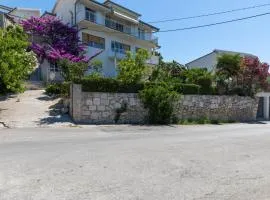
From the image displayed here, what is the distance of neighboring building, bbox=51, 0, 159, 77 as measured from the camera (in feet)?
116

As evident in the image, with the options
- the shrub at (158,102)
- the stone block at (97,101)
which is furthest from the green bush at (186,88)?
the stone block at (97,101)

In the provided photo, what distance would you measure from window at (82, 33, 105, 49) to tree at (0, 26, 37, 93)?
14.8 metres

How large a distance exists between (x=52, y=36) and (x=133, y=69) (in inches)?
560

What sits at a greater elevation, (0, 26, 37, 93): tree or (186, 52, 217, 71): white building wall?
(186, 52, 217, 71): white building wall

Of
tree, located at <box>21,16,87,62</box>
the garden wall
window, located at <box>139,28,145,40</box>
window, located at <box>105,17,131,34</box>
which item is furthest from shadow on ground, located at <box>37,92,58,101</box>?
window, located at <box>139,28,145,40</box>

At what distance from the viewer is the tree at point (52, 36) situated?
3230 centimetres

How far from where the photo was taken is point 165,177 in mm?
6738

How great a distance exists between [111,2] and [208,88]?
19.5m

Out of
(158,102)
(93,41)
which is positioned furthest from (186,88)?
(93,41)

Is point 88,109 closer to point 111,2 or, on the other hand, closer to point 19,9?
point 111,2

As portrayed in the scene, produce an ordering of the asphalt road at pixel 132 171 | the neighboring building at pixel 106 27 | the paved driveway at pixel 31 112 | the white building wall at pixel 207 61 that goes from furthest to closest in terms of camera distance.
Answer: the white building wall at pixel 207 61 < the neighboring building at pixel 106 27 < the paved driveway at pixel 31 112 < the asphalt road at pixel 132 171

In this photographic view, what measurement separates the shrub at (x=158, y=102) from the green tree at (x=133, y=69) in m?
1.32

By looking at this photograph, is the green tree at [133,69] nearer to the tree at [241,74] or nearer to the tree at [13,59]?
the tree at [13,59]

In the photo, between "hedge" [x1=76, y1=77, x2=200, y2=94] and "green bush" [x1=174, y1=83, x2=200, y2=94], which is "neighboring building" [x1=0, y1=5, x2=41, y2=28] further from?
"green bush" [x1=174, y1=83, x2=200, y2=94]
